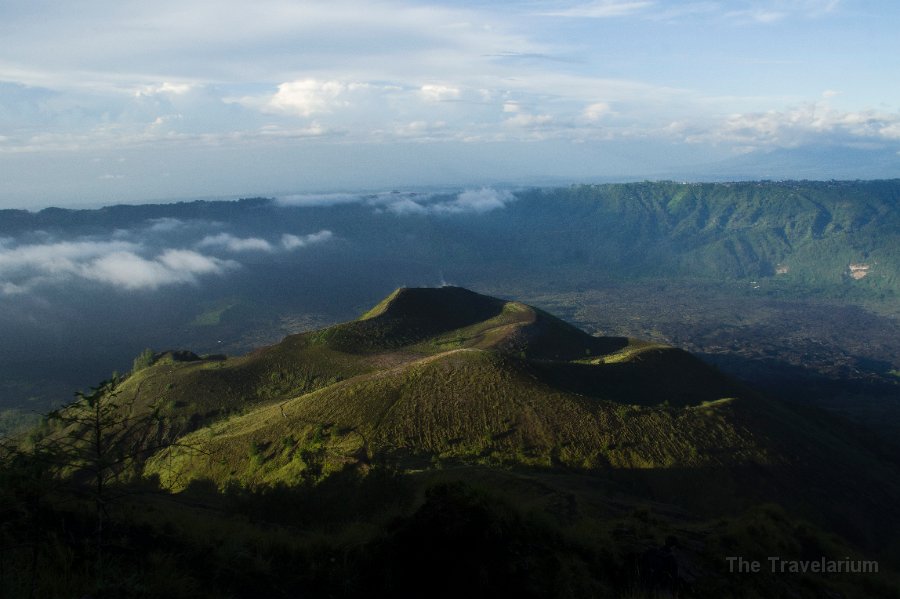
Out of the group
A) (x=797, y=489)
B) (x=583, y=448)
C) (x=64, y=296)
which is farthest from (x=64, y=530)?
(x=64, y=296)

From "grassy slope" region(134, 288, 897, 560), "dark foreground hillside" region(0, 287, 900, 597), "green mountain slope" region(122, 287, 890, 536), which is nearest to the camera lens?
"dark foreground hillside" region(0, 287, 900, 597)

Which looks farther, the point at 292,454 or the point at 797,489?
the point at 797,489

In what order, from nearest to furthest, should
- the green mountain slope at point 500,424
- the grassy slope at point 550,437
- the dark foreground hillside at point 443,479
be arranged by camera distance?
the dark foreground hillside at point 443,479 < the grassy slope at point 550,437 < the green mountain slope at point 500,424

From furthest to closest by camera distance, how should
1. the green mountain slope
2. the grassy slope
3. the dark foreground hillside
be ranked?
the green mountain slope, the grassy slope, the dark foreground hillside

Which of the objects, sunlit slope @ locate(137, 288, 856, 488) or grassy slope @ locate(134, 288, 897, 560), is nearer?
grassy slope @ locate(134, 288, 897, 560)

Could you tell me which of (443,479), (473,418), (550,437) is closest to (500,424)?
(473,418)

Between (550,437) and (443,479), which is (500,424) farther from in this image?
(443,479)

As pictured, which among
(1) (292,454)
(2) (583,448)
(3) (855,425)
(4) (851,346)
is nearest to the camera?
(1) (292,454)

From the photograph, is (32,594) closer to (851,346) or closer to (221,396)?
(221,396)
